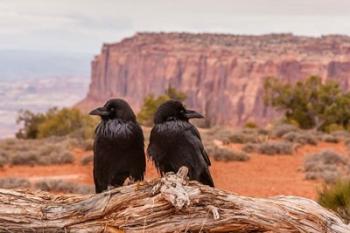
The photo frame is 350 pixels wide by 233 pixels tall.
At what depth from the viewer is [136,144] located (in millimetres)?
5242

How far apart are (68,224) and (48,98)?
17386 cm

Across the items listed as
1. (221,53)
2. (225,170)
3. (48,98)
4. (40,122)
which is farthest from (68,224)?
(48,98)

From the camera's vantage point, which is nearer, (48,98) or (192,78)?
(192,78)

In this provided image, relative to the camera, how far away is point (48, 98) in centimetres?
17488

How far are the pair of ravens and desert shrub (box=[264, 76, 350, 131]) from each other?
97.1ft

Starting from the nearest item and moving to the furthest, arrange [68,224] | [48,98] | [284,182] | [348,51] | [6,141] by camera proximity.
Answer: [68,224], [284,182], [6,141], [348,51], [48,98]

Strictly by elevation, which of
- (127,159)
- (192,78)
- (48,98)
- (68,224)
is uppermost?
(127,159)

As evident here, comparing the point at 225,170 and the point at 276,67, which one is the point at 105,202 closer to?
the point at 225,170

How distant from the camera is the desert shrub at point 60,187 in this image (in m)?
13.8

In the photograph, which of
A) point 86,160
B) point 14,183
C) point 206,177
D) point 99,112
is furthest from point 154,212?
point 86,160

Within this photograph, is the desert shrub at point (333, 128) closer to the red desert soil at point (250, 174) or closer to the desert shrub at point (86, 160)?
the red desert soil at point (250, 174)

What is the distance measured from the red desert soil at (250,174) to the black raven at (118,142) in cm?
902

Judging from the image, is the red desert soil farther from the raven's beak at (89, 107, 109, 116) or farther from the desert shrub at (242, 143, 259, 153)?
the raven's beak at (89, 107, 109, 116)

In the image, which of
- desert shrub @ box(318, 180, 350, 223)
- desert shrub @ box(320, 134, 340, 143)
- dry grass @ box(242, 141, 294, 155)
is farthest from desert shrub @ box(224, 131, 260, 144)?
desert shrub @ box(318, 180, 350, 223)
